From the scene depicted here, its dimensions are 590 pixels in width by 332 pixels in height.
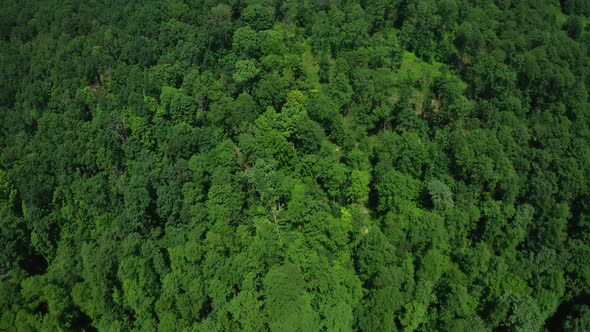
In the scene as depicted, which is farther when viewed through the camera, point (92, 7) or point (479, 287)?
point (92, 7)

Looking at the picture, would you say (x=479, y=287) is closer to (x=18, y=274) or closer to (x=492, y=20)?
(x=18, y=274)

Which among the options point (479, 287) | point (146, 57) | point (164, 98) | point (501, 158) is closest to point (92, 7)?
point (146, 57)

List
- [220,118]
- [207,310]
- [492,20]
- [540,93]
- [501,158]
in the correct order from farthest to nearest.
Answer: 1. [492,20]
2. [540,93]
3. [220,118]
4. [501,158]
5. [207,310]

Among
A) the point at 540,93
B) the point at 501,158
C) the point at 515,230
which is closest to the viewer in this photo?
the point at 515,230

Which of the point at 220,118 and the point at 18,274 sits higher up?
the point at 220,118

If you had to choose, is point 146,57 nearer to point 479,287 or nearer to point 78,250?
point 78,250

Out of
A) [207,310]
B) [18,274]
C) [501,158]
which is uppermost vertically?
[501,158]

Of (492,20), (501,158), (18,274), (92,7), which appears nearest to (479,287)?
(501,158)
